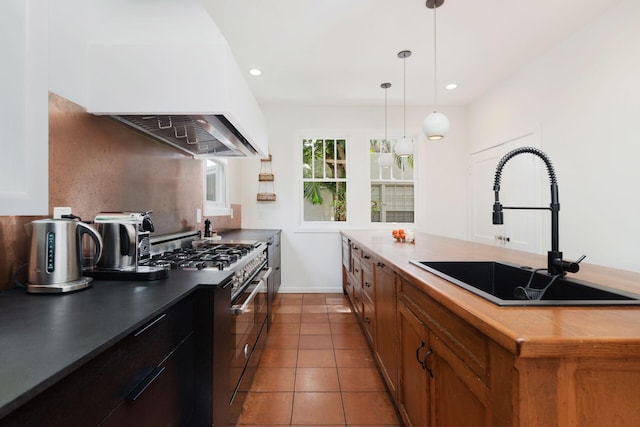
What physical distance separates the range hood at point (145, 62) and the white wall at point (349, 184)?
111 inches

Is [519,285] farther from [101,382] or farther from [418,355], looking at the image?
[101,382]

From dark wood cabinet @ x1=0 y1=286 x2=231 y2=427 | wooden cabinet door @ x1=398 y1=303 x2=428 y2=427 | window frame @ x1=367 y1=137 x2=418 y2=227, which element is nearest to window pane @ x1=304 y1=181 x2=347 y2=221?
window frame @ x1=367 y1=137 x2=418 y2=227

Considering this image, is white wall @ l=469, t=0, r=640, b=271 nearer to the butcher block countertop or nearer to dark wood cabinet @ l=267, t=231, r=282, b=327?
the butcher block countertop

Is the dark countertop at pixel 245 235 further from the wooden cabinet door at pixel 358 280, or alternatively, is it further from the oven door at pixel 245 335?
the wooden cabinet door at pixel 358 280

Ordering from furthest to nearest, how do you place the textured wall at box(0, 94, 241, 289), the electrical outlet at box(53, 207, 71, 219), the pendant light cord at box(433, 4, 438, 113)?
1. the pendant light cord at box(433, 4, 438, 113)
2. the electrical outlet at box(53, 207, 71, 219)
3. the textured wall at box(0, 94, 241, 289)

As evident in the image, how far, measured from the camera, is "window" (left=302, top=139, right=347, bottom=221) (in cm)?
458

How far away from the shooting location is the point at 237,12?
2414mm

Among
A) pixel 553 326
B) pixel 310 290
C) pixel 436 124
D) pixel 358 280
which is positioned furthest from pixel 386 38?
pixel 310 290

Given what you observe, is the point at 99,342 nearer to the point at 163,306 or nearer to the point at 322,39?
the point at 163,306

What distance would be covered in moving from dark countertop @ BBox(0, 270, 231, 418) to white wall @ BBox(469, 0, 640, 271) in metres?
3.04

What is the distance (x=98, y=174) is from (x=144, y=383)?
3.67 ft

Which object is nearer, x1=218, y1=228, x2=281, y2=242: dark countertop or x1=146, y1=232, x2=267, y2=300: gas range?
x1=146, y1=232, x2=267, y2=300: gas range

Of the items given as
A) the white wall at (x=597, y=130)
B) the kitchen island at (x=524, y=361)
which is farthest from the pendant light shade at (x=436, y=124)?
the kitchen island at (x=524, y=361)

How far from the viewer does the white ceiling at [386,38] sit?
2.37 m
